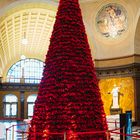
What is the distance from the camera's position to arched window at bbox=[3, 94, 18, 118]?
38.1 metres

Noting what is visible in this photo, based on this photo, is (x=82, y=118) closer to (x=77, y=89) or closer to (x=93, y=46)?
(x=77, y=89)

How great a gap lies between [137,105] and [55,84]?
14732 millimetres

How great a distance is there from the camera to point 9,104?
38.1m

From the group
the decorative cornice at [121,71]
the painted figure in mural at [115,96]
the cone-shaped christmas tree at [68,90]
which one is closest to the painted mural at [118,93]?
the painted figure in mural at [115,96]

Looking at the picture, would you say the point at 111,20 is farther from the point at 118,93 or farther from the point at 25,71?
the point at 25,71

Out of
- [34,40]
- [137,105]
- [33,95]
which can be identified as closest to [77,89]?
[137,105]

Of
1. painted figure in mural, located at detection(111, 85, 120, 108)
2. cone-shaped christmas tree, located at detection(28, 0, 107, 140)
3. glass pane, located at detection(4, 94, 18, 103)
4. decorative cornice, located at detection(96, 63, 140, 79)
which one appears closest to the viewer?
cone-shaped christmas tree, located at detection(28, 0, 107, 140)

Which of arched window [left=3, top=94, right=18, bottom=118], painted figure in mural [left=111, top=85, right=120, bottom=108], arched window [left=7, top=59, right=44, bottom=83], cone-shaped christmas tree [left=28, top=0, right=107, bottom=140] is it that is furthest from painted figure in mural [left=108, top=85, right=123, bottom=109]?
arched window [left=7, top=59, right=44, bottom=83]

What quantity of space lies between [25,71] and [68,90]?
36.2 m

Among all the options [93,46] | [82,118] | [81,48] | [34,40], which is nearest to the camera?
[82,118]

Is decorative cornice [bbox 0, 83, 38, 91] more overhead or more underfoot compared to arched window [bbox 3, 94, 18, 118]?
more overhead

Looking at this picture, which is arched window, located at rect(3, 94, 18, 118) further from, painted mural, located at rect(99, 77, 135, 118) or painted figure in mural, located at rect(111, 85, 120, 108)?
painted figure in mural, located at rect(111, 85, 120, 108)

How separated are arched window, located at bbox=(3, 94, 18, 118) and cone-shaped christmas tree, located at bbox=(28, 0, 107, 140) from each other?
105ft

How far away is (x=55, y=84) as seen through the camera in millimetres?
6625
